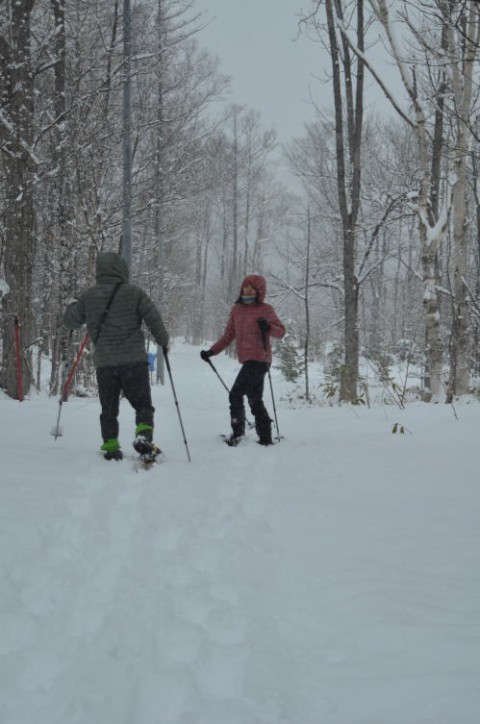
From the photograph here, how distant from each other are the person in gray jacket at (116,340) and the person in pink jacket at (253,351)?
102cm

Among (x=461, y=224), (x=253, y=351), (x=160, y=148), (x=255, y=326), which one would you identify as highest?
(x=160, y=148)

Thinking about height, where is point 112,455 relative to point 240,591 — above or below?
above

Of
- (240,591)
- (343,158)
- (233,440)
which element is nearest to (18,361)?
(233,440)

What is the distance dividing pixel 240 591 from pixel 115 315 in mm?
2995

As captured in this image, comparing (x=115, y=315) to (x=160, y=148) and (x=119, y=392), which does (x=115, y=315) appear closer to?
(x=119, y=392)

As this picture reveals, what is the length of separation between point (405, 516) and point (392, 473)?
37.9 inches

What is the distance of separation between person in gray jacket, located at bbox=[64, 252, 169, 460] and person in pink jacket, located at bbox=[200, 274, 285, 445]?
1.02m

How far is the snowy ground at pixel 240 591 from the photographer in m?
1.60

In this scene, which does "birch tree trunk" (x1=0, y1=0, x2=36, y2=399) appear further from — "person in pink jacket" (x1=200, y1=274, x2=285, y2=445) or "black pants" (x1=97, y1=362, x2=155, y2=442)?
"person in pink jacket" (x1=200, y1=274, x2=285, y2=445)

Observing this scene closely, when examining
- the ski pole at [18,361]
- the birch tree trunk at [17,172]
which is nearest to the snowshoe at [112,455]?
the ski pole at [18,361]

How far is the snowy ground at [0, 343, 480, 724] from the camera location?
1.60 m

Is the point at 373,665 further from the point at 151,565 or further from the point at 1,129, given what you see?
the point at 1,129

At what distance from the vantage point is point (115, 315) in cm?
460

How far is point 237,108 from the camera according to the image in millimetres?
28781
